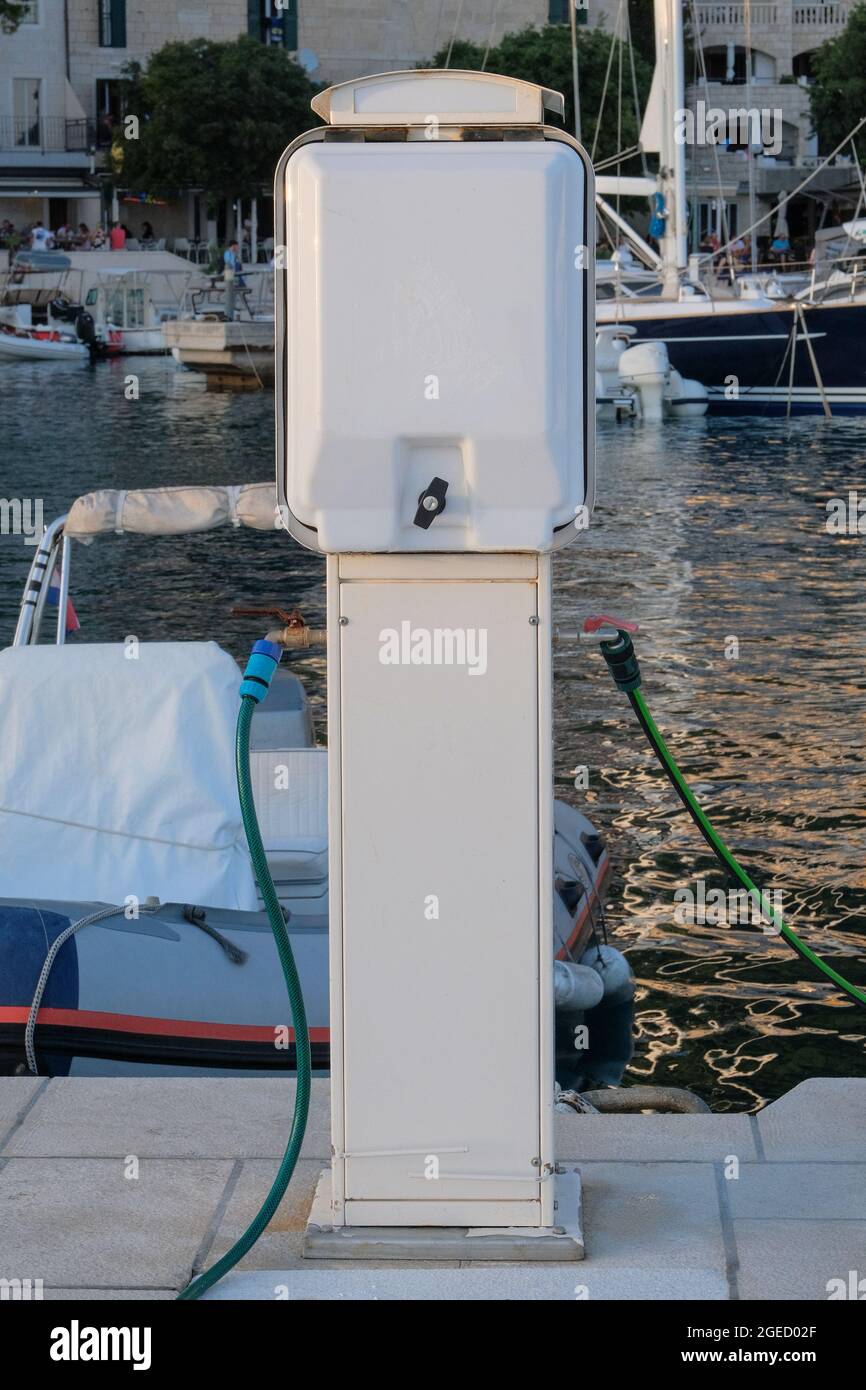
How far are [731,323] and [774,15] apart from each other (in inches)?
1417

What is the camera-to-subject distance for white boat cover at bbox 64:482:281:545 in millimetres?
7109

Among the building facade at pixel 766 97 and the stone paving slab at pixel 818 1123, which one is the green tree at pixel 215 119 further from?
the stone paving slab at pixel 818 1123

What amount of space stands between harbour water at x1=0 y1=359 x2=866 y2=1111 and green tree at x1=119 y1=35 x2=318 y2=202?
2417 centimetres

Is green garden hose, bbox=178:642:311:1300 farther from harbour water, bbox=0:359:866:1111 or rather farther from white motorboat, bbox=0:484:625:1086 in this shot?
harbour water, bbox=0:359:866:1111

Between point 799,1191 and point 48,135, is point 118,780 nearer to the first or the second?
point 799,1191

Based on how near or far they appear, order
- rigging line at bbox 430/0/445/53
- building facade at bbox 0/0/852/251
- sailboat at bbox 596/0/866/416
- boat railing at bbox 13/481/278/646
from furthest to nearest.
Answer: rigging line at bbox 430/0/445/53, building facade at bbox 0/0/852/251, sailboat at bbox 596/0/866/416, boat railing at bbox 13/481/278/646

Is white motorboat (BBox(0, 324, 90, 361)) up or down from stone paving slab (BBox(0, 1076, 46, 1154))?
up

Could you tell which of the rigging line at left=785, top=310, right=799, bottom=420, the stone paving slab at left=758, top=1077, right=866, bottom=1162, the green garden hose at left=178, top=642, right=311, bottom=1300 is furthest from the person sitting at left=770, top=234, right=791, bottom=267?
the green garden hose at left=178, top=642, right=311, bottom=1300

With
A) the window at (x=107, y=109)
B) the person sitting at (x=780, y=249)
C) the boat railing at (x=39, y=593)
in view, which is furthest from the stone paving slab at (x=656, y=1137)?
the window at (x=107, y=109)

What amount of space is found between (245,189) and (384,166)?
50.2 m

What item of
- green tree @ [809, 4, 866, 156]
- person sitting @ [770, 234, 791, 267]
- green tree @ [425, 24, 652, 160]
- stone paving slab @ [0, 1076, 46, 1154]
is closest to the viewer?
stone paving slab @ [0, 1076, 46, 1154]

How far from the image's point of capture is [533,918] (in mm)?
2930

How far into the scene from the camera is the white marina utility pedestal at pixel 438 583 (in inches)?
108

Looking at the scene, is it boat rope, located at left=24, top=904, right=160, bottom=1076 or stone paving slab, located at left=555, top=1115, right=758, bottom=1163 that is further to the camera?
boat rope, located at left=24, top=904, right=160, bottom=1076
